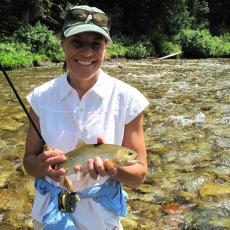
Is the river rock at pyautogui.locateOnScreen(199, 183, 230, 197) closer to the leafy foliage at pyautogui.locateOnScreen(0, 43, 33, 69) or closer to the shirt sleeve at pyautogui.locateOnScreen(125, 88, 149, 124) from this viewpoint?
the shirt sleeve at pyautogui.locateOnScreen(125, 88, 149, 124)

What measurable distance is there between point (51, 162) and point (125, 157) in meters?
0.40

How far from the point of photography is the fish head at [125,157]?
92.8 inches

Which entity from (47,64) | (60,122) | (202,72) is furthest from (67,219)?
(47,64)

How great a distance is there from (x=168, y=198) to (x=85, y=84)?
3.54 metres

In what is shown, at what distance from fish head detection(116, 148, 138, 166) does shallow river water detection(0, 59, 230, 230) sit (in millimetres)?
2696

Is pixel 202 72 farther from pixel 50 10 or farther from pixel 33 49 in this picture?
pixel 50 10

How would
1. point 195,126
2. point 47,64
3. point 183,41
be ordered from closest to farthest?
point 195,126
point 47,64
point 183,41

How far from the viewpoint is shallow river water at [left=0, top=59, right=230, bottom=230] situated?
525 cm

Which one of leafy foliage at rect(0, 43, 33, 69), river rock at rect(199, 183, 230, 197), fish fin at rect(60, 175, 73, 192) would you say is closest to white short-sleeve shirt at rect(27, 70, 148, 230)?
fish fin at rect(60, 175, 73, 192)

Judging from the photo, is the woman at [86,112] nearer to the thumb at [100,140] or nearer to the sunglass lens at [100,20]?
the sunglass lens at [100,20]

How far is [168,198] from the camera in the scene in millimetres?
5797

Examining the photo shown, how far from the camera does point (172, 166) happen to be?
703 cm

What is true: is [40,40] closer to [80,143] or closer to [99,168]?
[80,143]

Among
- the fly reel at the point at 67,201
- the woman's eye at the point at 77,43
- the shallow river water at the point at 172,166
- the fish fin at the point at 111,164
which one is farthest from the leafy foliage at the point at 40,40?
the fish fin at the point at 111,164
